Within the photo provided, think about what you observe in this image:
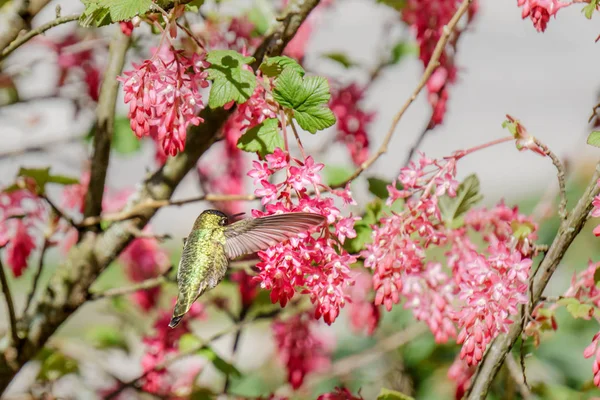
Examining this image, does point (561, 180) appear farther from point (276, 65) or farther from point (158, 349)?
point (158, 349)

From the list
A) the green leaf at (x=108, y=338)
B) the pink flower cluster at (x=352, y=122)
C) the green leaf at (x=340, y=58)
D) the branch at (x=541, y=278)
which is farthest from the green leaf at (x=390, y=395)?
the green leaf at (x=108, y=338)

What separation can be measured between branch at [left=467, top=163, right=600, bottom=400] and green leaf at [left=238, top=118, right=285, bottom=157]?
490 millimetres

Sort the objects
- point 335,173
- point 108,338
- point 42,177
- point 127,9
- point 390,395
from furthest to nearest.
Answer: point 108,338
point 335,173
point 42,177
point 390,395
point 127,9

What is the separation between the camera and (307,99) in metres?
1.28

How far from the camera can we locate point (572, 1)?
4.09ft

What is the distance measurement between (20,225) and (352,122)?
96cm

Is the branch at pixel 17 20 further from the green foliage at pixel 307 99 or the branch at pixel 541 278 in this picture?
the branch at pixel 541 278

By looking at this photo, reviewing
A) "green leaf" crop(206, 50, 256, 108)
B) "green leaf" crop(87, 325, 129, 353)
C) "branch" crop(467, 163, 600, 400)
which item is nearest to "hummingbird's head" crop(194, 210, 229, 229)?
"green leaf" crop(206, 50, 256, 108)

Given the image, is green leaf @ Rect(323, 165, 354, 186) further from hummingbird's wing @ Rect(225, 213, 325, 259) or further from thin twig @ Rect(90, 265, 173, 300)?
hummingbird's wing @ Rect(225, 213, 325, 259)

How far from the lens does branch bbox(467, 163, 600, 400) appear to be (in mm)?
1188

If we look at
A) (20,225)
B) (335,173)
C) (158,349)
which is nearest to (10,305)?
(20,225)

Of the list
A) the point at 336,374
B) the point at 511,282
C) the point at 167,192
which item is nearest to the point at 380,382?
the point at 336,374

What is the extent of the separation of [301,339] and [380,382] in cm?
84

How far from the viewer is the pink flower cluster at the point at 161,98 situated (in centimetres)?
121
